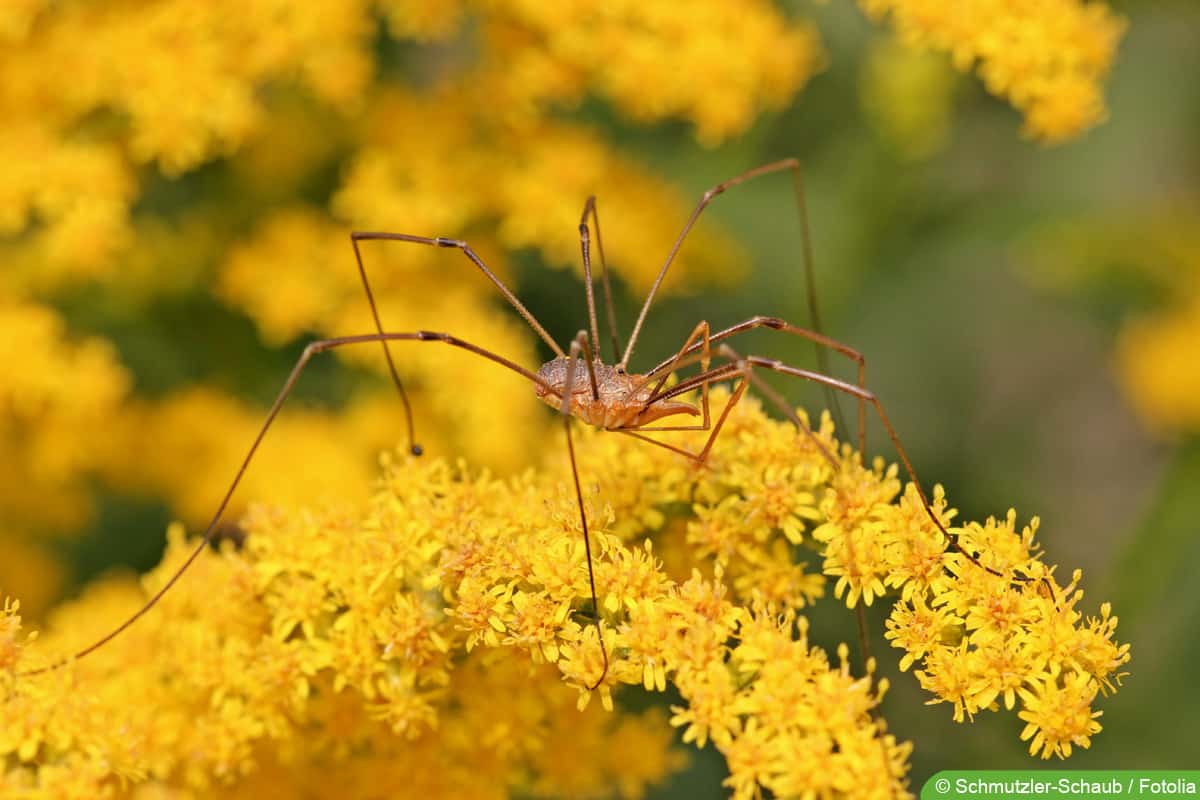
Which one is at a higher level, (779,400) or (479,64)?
(479,64)

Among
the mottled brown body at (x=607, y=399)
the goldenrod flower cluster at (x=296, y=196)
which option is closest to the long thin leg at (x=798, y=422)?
the mottled brown body at (x=607, y=399)

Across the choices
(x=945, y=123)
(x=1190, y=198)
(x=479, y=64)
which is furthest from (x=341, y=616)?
(x=1190, y=198)

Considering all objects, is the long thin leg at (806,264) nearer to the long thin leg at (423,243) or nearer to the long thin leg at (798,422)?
the long thin leg at (423,243)

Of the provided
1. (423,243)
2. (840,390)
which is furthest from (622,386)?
(423,243)

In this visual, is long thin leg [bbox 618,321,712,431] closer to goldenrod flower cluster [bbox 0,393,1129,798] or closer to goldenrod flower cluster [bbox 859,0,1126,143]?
goldenrod flower cluster [bbox 0,393,1129,798]

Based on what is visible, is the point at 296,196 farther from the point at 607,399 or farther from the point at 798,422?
the point at 798,422

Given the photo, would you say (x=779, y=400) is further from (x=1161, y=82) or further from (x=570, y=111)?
(x=1161, y=82)

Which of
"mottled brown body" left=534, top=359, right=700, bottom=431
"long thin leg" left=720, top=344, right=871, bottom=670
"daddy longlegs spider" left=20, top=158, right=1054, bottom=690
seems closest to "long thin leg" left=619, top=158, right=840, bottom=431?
"daddy longlegs spider" left=20, top=158, right=1054, bottom=690
